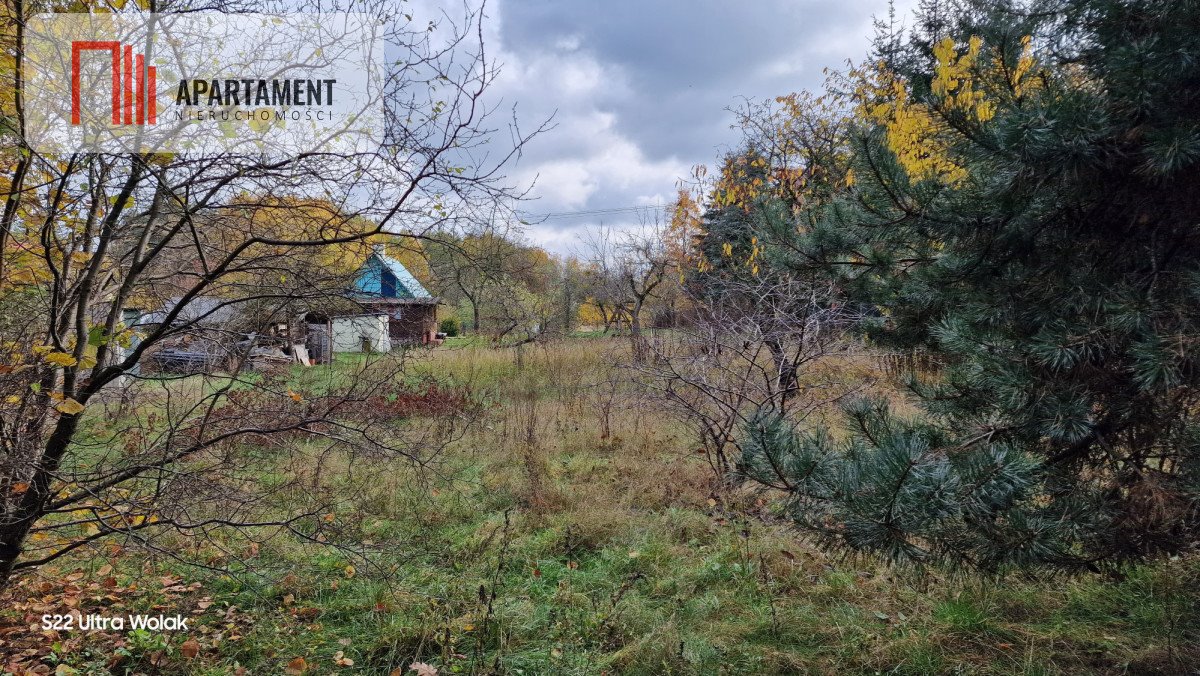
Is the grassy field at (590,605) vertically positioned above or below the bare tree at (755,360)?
below

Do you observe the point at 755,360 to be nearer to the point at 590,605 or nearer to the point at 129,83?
the point at 590,605

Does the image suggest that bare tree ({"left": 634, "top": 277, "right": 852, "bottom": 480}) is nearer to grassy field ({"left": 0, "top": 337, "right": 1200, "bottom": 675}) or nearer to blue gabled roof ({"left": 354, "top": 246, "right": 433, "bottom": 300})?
grassy field ({"left": 0, "top": 337, "right": 1200, "bottom": 675})

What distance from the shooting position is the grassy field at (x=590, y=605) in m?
2.34

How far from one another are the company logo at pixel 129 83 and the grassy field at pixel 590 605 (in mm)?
1739

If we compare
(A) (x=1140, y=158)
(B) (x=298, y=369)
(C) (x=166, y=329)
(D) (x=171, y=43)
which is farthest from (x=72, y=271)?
(A) (x=1140, y=158)

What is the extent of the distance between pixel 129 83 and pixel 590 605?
10.3 ft

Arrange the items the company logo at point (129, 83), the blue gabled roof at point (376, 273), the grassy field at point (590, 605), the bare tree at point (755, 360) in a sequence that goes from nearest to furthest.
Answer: the company logo at point (129, 83)
the grassy field at point (590, 605)
the blue gabled roof at point (376, 273)
the bare tree at point (755, 360)

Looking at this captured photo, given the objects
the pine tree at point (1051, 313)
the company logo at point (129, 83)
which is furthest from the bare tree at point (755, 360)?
the company logo at point (129, 83)

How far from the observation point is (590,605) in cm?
291

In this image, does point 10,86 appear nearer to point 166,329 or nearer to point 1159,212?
point 166,329

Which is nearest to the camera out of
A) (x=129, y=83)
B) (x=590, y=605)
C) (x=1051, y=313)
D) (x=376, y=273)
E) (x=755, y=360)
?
(x=1051, y=313)

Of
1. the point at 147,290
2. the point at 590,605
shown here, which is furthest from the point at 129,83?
the point at 590,605

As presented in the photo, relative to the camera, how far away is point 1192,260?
59.7 inches

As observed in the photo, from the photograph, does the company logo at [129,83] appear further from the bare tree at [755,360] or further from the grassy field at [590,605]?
the bare tree at [755,360]
